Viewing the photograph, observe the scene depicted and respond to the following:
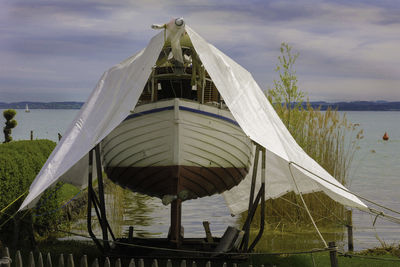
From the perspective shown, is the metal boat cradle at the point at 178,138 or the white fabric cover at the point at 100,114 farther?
the metal boat cradle at the point at 178,138

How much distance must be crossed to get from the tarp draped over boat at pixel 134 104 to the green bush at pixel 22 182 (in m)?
1.75

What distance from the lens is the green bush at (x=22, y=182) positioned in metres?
9.80

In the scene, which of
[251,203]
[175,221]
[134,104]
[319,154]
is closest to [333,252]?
[251,203]

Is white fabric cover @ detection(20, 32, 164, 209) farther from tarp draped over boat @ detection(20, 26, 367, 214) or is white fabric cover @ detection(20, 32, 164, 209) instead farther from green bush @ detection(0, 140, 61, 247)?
green bush @ detection(0, 140, 61, 247)

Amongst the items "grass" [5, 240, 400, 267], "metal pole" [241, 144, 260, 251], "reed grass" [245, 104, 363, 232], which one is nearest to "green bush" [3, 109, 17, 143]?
"reed grass" [245, 104, 363, 232]

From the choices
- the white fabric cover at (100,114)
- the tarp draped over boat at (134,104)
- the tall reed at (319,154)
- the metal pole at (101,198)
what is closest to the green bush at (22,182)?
the metal pole at (101,198)

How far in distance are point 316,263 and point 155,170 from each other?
2.89 m

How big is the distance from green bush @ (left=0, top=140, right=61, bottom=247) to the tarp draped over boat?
1753 millimetres

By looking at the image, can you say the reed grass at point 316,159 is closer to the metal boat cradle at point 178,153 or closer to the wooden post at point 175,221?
the metal boat cradle at point 178,153

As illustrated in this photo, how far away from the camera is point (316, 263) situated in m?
9.34

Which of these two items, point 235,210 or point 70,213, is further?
point 70,213

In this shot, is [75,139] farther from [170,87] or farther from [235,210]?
[235,210]

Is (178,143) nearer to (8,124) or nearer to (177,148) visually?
(177,148)

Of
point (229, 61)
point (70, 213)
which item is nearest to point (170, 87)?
point (229, 61)
